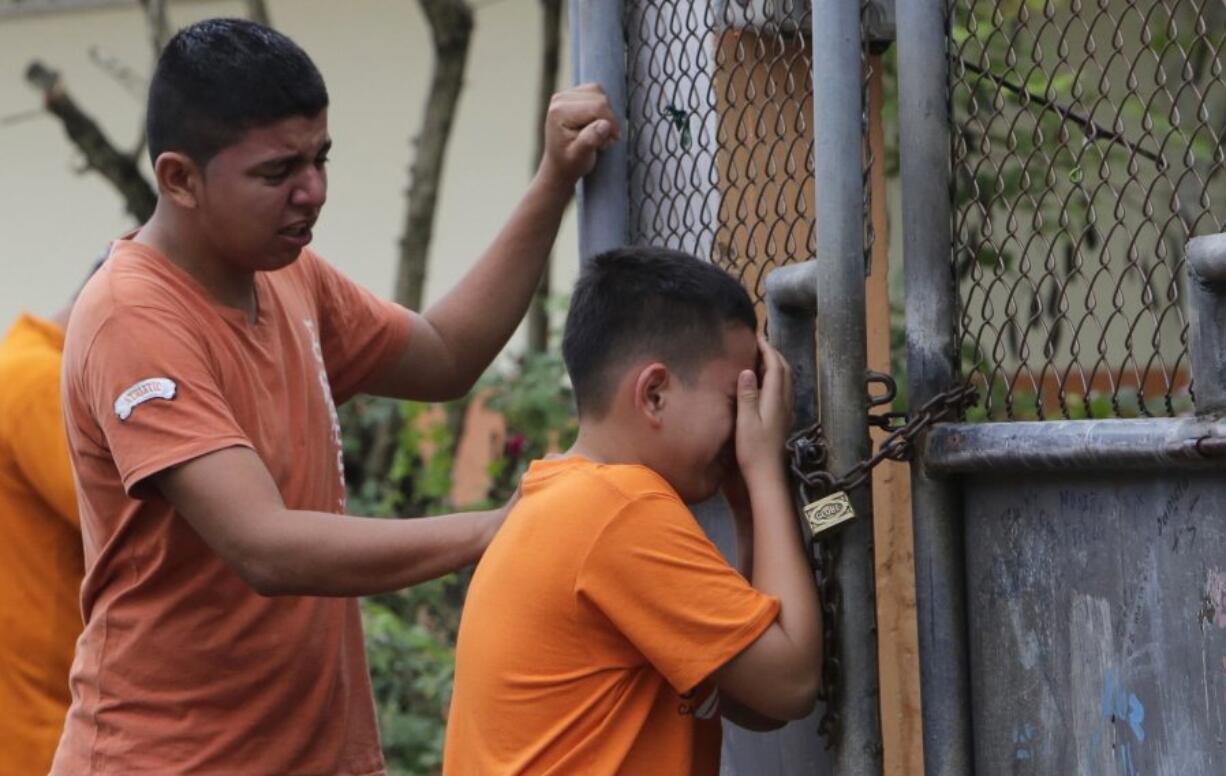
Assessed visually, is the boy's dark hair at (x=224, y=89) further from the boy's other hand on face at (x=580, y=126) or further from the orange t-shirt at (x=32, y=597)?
the orange t-shirt at (x=32, y=597)

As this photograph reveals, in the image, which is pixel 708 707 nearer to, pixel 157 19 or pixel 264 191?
pixel 264 191

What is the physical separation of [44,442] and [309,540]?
1068mm

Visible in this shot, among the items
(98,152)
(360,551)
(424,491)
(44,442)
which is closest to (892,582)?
(360,551)

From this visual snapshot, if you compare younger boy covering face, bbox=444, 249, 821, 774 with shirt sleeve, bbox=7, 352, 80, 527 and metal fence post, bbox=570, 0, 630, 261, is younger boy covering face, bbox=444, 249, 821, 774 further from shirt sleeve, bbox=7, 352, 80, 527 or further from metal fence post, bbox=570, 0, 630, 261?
shirt sleeve, bbox=7, 352, 80, 527

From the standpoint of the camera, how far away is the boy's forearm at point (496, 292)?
128 inches

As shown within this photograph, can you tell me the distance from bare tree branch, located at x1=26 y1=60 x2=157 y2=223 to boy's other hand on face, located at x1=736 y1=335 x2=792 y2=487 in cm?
597

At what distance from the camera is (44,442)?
3.48m

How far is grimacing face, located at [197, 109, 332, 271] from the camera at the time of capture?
282cm

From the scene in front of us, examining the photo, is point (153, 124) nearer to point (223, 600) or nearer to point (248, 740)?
point (223, 600)

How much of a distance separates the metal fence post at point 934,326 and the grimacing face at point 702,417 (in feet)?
0.80

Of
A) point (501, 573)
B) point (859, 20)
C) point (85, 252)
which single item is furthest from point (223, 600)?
point (85, 252)

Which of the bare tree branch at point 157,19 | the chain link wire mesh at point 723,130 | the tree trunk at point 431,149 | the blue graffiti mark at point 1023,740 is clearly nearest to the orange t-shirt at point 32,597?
the chain link wire mesh at point 723,130

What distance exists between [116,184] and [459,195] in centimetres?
251

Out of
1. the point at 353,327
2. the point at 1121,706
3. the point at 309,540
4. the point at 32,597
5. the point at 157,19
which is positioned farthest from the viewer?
the point at 157,19
